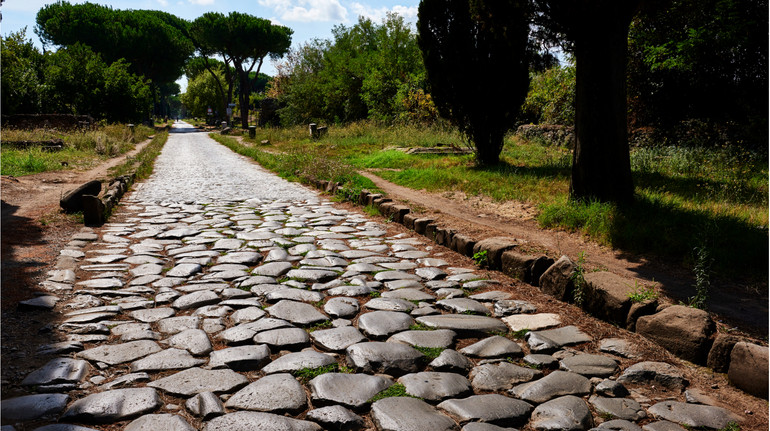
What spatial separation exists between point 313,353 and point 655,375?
1.79 meters

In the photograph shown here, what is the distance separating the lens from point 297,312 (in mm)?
3549

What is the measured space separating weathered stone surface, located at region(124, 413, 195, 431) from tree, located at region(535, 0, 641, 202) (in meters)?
5.60

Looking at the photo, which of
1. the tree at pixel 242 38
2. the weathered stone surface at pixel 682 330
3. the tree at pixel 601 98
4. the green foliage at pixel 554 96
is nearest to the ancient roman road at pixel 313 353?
the weathered stone surface at pixel 682 330

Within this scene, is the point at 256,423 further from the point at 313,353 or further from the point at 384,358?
the point at 384,358

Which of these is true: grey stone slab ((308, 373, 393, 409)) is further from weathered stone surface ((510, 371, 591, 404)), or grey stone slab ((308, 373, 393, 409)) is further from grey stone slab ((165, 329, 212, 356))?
grey stone slab ((165, 329, 212, 356))

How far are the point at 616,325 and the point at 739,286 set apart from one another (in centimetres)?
139

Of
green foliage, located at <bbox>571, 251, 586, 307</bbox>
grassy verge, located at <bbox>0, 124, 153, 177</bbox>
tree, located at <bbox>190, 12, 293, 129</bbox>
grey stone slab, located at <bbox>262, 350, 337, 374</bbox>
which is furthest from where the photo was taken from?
tree, located at <bbox>190, 12, 293, 129</bbox>

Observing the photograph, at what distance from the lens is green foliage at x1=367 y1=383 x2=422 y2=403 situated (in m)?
2.45

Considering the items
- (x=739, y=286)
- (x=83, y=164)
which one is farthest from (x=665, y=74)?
(x=83, y=164)

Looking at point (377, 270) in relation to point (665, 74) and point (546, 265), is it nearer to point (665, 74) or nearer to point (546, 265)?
point (546, 265)

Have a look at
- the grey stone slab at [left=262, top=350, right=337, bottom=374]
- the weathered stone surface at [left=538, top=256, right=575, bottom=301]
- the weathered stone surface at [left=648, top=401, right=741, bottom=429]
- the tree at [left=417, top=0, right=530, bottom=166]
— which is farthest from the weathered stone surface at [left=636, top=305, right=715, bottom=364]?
the tree at [left=417, top=0, right=530, bottom=166]

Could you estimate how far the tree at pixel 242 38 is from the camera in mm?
45969

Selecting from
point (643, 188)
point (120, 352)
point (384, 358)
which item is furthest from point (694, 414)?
point (643, 188)

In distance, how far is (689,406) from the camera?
7.97 feet
